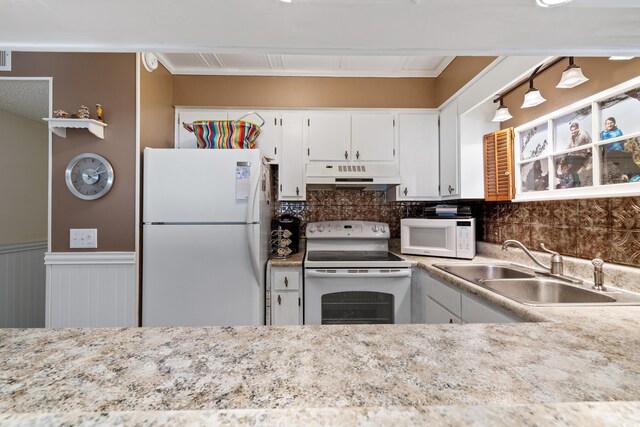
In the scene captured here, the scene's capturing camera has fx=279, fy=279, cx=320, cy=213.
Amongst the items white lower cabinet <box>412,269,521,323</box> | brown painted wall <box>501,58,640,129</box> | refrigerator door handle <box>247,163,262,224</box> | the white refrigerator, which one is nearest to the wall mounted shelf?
the white refrigerator

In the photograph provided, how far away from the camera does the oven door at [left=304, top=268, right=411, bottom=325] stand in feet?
7.01

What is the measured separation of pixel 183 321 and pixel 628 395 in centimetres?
215

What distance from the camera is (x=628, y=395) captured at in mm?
424

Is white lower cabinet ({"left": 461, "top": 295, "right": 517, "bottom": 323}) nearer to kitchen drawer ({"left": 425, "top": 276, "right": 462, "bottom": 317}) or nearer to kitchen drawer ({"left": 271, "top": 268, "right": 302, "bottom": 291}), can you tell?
kitchen drawer ({"left": 425, "top": 276, "right": 462, "bottom": 317})

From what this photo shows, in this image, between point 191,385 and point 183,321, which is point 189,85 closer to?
point 183,321

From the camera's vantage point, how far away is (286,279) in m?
2.17

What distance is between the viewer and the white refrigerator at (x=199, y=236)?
1921 millimetres

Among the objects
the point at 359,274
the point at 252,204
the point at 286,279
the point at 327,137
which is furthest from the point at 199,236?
the point at 327,137

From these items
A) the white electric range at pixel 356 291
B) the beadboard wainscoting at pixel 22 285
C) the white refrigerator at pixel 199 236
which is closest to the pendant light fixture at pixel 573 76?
the white electric range at pixel 356 291

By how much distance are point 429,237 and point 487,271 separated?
530mm

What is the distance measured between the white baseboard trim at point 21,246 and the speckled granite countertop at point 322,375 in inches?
108

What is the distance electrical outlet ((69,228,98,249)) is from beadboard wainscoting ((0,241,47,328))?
3.88 ft

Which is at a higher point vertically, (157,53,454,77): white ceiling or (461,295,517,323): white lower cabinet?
(157,53,454,77): white ceiling

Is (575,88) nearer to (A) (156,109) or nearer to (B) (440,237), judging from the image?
(B) (440,237)
